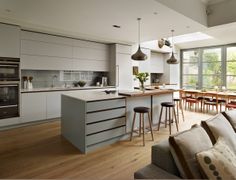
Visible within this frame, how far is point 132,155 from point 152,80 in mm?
6534

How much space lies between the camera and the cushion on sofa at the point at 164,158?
4.23 ft

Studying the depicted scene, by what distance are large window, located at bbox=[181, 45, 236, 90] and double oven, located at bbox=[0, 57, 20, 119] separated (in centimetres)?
777

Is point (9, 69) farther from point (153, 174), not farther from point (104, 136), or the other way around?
point (153, 174)

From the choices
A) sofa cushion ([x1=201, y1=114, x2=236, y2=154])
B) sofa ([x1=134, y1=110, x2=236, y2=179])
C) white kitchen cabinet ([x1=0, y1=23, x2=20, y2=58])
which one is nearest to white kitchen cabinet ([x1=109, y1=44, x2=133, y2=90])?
white kitchen cabinet ([x1=0, y1=23, x2=20, y2=58])

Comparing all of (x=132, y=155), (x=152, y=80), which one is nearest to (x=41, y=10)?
(x=132, y=155)

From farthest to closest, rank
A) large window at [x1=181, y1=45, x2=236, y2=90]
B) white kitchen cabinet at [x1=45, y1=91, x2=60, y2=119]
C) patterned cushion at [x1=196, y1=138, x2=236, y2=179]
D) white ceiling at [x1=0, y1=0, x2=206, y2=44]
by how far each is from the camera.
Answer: large window at [x1=181, y1=45, x2=236, y2=90] < white kitchen cabinet at [x1=45, y1=91, x2=60, y2=119] < white ceiling at [x1=0, y1=0, x2=206, y2=44] < patterned cushion at [x1=196, y1=138, x2=236, y2=179]

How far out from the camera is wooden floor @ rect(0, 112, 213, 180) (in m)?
2.28

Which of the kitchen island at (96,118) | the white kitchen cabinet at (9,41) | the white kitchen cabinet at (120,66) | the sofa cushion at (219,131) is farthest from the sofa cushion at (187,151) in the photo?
the white kitchen cabinet at (120,66)

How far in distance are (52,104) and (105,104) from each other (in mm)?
2261

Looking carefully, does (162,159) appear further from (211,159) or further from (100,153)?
(100,153)

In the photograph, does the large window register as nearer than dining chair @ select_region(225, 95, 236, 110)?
No

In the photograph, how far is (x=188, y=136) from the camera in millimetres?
1306

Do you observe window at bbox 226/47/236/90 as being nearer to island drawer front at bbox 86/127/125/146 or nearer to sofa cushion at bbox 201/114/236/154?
island drawer front at bbox 86/127/125/146

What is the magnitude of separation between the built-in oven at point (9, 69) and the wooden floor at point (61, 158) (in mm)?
1306
